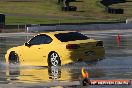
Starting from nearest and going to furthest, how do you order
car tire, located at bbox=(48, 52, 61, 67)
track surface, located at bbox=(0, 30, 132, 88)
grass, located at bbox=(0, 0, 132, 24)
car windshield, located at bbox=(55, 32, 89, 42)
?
track surface, located at bbox=(0, 30, 132, 88)
car tire, located at bbox=(48, 52, 61, 67)
car windshield, located at bbox=(55, 32, 89, 42)
grass, located at bbox=(0, 0, 132, 24)

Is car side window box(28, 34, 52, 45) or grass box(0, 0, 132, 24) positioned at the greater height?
car side window box(28, 34, 52, 45)

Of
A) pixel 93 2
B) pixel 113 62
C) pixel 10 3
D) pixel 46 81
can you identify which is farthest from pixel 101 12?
pixel 46 81

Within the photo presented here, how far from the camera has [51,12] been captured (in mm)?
78375

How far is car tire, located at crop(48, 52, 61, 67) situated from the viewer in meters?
20.2

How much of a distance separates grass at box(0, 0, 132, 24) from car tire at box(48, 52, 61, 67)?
1817 inches

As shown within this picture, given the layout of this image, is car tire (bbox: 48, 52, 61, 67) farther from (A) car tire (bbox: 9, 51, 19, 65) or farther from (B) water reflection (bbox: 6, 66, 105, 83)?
(A) car tire (bbox: 9, 51, 19, 65)

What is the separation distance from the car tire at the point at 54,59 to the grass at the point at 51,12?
151 ft

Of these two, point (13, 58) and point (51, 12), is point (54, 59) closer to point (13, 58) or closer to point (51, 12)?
point (13, 58)

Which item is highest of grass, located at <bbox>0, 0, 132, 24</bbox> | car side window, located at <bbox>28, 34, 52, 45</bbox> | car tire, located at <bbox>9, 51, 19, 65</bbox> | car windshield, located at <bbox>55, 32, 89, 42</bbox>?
car windshield, located at <bbox>55, 32, 89, 42</bbox>

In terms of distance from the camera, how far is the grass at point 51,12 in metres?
70.6

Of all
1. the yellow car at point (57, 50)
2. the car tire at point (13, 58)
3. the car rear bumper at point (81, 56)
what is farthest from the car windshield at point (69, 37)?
the car tire at point (13, 58)

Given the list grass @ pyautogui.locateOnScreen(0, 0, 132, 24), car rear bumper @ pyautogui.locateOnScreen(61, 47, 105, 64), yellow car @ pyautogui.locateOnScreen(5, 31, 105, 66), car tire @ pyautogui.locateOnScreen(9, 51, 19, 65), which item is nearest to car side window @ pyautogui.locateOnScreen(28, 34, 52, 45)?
yellow car @ pyautogui.locateOnScreen(5, 31, 105, 66)

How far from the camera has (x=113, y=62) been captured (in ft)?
69.9

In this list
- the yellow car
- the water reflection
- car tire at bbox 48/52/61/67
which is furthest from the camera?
car tire at bbox 48/52/61/67
